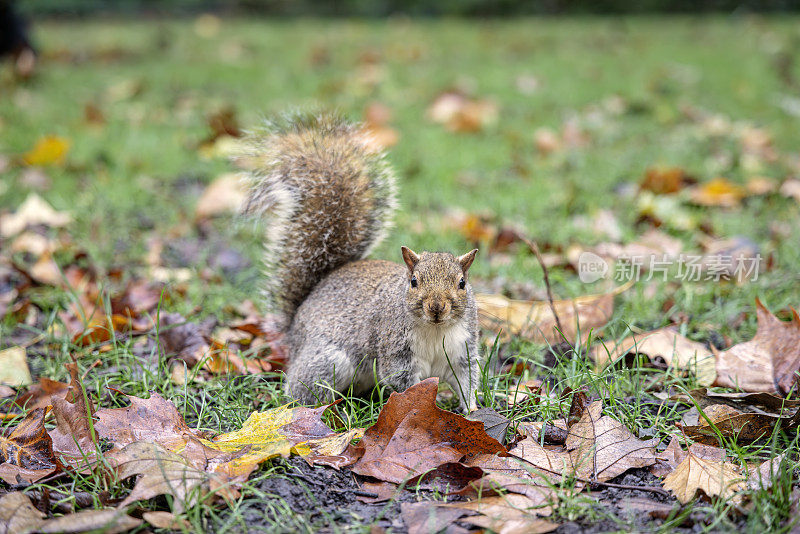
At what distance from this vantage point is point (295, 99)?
18.5 feet

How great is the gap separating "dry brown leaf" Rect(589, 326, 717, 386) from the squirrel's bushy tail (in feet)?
2.70

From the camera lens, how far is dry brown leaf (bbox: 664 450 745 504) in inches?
58.2

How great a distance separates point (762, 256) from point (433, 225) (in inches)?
55.8

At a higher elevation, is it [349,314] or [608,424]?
[349,314]

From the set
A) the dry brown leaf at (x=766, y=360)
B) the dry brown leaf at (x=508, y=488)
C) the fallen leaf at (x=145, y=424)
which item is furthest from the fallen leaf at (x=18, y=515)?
the dry brown leaf at (x=766, y=360)

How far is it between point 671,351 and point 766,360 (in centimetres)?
26

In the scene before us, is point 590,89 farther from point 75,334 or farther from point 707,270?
point 75,334

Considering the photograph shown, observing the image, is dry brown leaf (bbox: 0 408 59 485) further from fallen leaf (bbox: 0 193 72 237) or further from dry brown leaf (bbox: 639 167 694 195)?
dry brown leaf (bbox: 639 167 694 195)

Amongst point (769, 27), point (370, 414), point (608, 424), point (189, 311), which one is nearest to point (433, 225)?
point (189, 311)

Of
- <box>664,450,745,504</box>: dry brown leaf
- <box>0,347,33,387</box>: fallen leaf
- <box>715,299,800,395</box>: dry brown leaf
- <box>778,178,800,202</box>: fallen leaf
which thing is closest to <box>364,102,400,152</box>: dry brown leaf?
<box>778,178,800,202</box>: fallen leaf

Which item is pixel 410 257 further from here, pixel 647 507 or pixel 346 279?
pixel 647 507

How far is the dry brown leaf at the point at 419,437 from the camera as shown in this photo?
162 centimetres

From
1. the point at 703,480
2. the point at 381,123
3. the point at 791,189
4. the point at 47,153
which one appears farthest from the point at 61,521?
the point at 381,123

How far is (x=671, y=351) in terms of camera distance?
2152 mm
